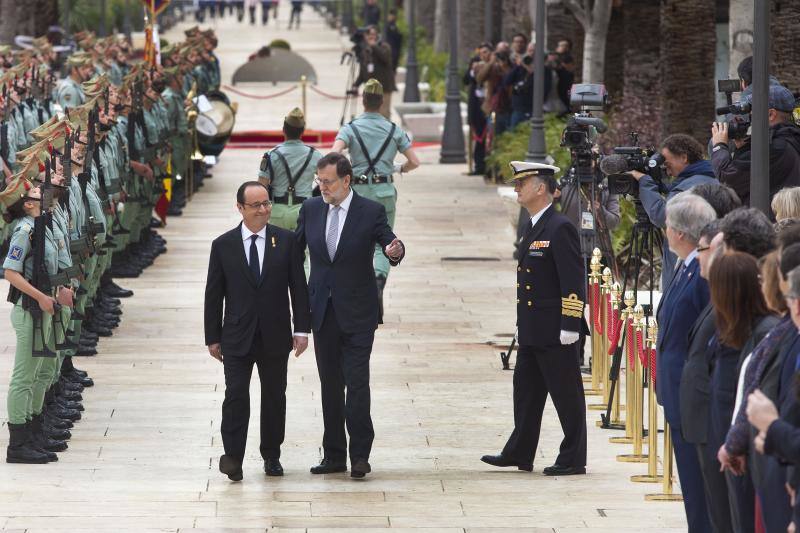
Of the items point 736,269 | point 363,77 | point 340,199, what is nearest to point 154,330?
point 340,199

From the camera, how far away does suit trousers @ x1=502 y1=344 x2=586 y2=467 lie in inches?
461

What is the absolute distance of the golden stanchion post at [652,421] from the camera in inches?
448

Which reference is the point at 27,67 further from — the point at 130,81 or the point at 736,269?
the point at 736,269

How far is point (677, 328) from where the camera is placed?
9469 millimetres

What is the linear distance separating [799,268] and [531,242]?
4521mm

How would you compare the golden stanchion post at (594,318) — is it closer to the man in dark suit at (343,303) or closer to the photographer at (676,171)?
the photographer at (676,171)

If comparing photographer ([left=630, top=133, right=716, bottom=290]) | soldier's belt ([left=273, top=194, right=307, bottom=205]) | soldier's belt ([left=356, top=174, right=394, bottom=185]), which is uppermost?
photographer ([left=630, top=133, right=716, bottom=290])

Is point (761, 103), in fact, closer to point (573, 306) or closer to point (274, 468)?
point (573, 306)

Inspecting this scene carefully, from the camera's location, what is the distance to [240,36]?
259 ft

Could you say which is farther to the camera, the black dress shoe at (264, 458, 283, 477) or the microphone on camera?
the microphone on camera

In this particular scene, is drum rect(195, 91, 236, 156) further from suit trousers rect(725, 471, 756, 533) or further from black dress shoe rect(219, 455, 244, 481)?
suit trousers rect(725, 471, 756, 533)

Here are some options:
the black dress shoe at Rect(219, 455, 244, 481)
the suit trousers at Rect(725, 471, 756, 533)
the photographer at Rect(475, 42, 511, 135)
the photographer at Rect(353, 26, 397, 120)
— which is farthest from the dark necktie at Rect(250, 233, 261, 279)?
the photographer at Rect(353, 26, 397, 120)

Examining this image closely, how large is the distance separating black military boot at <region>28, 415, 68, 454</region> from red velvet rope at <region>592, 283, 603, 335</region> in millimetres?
4278

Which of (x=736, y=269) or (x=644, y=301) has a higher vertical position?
(x=736, y=269)
